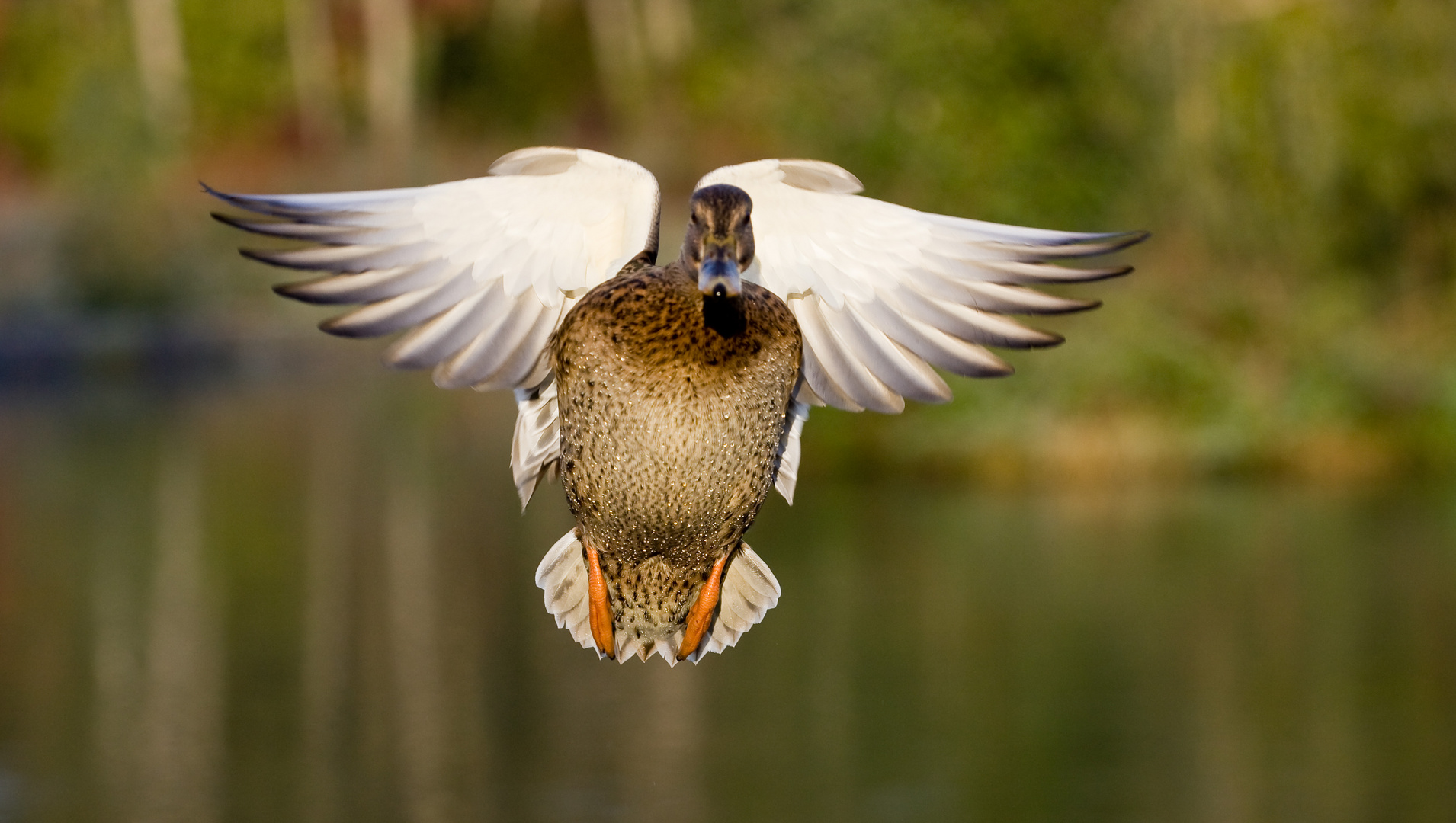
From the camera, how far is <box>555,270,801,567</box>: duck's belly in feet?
15.3

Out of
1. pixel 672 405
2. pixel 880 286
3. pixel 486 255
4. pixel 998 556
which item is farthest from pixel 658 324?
pixel 998 556

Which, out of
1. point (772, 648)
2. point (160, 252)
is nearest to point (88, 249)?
point (160, 252)

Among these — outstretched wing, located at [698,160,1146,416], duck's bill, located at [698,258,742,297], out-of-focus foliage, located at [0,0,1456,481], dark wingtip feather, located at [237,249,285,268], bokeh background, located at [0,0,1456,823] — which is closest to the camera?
duck's bill, located at [698,258,742,297]

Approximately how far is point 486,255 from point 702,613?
3.28 feet

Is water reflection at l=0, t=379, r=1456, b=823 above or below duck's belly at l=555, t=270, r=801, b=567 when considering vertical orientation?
below

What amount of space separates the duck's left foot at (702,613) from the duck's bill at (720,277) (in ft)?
2.78

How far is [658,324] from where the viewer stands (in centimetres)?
468

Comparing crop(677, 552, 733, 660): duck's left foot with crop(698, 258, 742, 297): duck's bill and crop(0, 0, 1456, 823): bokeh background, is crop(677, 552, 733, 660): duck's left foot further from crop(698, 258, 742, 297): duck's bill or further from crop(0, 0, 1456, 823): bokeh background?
crop(0, 0, 1456, 823): bokeh background

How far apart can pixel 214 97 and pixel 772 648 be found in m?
27.2

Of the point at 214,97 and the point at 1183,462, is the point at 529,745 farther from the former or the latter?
the point at 214,97

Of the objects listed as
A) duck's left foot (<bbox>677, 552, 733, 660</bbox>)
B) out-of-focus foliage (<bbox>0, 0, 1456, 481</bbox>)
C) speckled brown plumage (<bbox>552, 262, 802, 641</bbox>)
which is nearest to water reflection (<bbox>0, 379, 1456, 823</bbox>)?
out-of-focus foliage (<bbox>0, 0, 1456, 481</bbox>)

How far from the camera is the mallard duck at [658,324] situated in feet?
15.3

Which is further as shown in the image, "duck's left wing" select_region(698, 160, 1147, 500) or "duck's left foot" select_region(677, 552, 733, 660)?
"duck's left wing" select_region(698, 160, 1147, 500)

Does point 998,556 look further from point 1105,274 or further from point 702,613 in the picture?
point 1105,274
